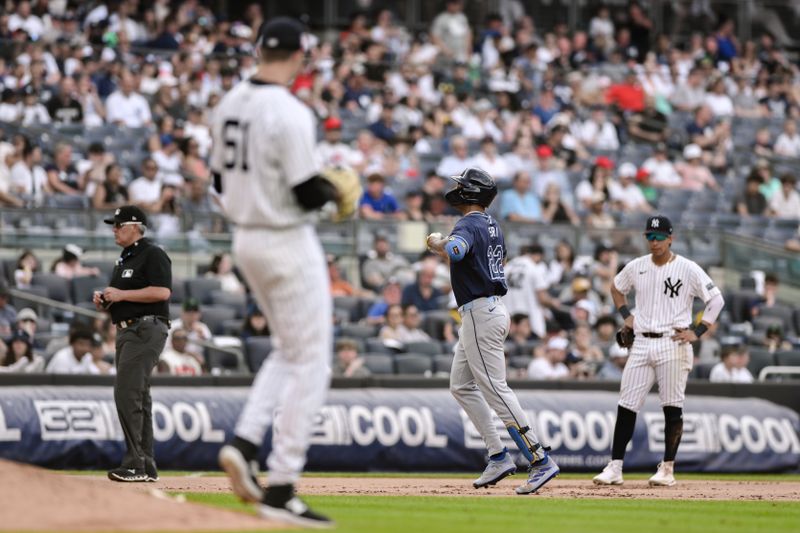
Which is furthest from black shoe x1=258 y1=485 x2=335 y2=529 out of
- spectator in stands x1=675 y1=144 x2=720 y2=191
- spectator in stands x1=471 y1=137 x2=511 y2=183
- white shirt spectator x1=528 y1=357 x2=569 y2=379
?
spectator in stands x1=675 y1=144 x2=720 y2=191

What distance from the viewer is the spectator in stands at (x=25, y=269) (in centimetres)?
1759

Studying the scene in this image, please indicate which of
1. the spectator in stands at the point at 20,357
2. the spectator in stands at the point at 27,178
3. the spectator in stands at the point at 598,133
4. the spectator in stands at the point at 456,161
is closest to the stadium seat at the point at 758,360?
the spectator in stands at the point at 456,161

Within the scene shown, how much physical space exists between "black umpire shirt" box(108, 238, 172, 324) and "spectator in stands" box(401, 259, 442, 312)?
802 cm

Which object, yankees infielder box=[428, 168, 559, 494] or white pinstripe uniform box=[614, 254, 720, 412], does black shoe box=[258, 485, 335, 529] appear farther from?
white pinstripe uniform box=[614, 254, 720, 412]

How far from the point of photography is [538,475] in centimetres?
1068

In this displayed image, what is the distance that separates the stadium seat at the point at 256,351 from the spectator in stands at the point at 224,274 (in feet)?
5.04

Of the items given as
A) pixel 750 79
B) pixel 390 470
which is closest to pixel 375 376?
pixel 390 470

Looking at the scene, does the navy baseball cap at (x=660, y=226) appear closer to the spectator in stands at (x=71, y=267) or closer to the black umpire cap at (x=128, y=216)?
the black umpire cap at (x=128, y=216)

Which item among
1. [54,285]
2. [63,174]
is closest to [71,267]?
[54,285]

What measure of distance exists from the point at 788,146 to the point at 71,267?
15.2 m

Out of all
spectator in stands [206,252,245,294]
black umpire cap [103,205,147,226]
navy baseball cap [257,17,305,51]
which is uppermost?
navy baseball cap [257,17,305,51]

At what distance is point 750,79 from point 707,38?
316 centimetres

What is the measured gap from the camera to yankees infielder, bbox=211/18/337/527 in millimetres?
7055

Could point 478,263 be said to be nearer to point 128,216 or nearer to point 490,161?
point 128,216
